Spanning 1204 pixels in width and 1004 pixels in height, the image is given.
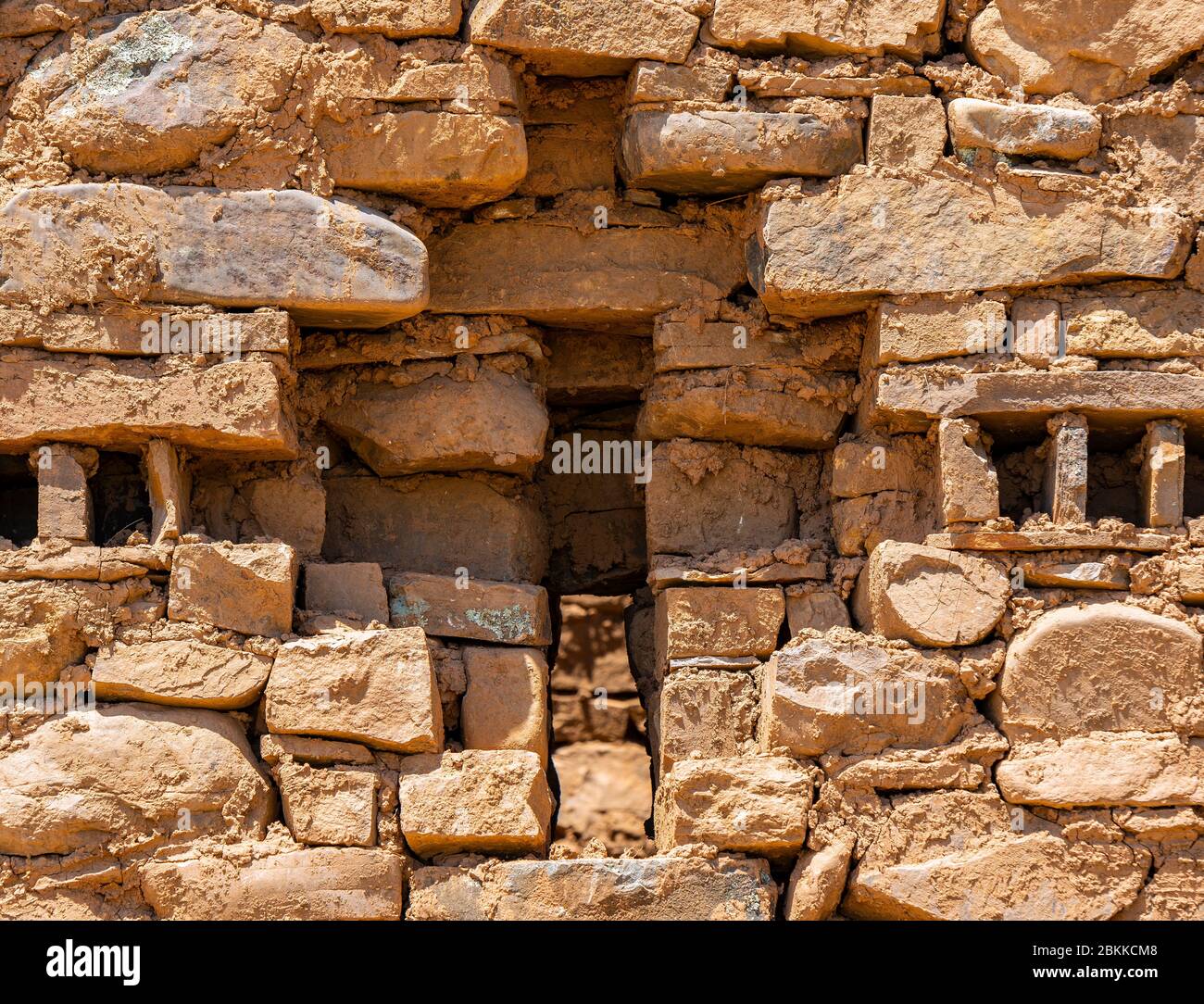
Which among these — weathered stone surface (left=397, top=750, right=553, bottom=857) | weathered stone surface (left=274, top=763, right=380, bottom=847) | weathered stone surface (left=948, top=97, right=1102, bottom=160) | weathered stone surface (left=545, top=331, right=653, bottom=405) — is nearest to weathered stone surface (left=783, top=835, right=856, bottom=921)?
weathered stone surface (left=397, top=750, right=553, bottom=857)

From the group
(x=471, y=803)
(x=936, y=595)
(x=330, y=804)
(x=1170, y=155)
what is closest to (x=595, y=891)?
(x=471, y=803)

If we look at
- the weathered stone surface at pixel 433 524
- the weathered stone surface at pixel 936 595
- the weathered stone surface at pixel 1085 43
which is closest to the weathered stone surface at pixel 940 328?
the weathered stone surface at pixel 936 595

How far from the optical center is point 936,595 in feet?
17.1

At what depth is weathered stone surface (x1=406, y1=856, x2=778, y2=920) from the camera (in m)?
4.97

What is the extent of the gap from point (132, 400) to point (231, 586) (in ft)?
2.16

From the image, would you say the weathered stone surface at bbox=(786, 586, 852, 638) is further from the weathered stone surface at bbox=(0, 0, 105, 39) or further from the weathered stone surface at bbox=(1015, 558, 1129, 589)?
the weathered stone surface at bbox=(0, 0, 105, 39)

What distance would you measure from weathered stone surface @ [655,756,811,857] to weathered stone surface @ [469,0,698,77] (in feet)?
7.48

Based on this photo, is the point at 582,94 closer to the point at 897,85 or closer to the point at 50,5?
the point at 897,85

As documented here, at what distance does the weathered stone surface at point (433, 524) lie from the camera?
229 inches

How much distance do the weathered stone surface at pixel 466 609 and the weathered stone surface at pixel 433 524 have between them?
23cm

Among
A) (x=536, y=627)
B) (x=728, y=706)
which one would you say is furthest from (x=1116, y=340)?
(x=536, y=627)

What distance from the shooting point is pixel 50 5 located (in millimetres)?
5367

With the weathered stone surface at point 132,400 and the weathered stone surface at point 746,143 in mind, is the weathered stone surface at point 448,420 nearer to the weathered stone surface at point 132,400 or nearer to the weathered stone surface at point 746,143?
Result: the weathered stone surface at point 132,400

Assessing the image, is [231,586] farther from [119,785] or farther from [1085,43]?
[1085,43]
